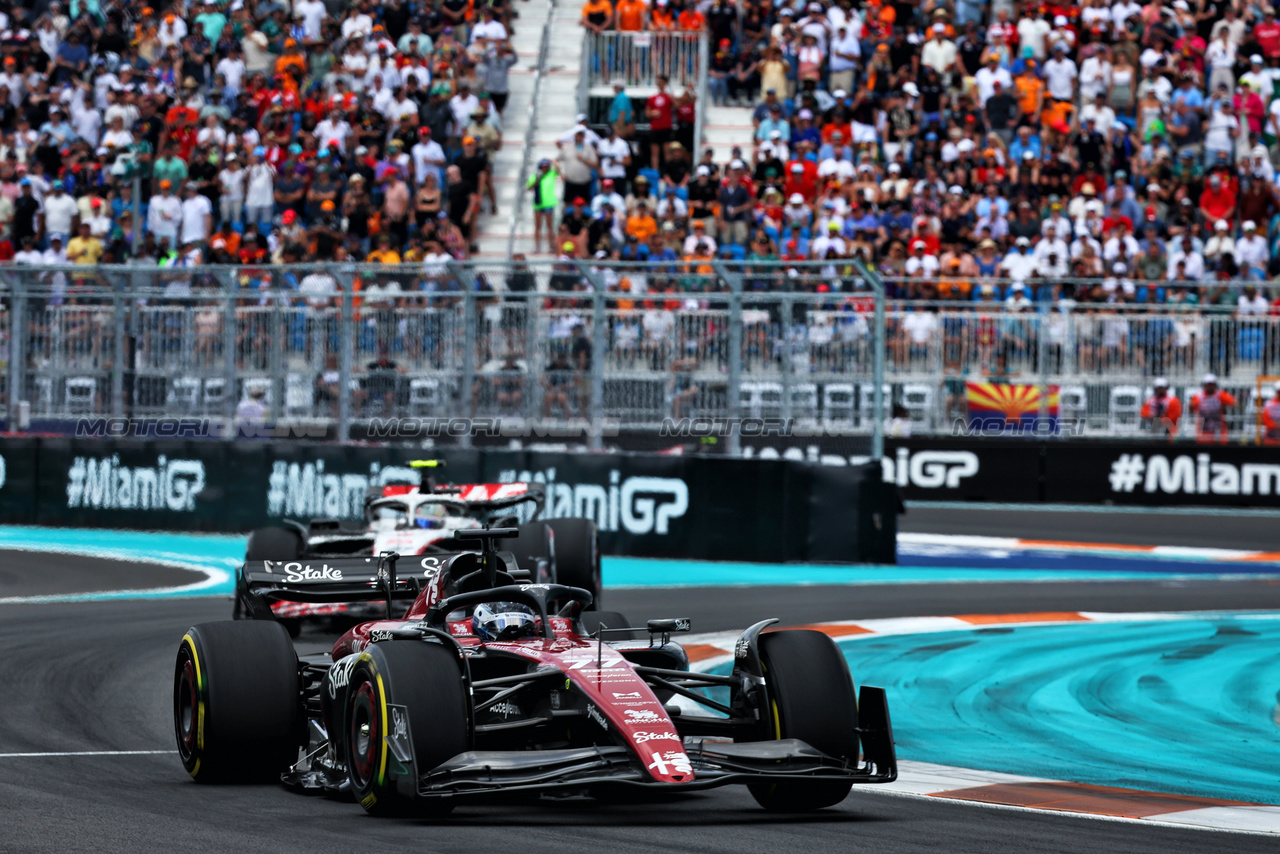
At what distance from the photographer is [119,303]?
21125mm

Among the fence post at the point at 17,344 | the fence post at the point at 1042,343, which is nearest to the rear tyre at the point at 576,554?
the fence post at the point at 17,344

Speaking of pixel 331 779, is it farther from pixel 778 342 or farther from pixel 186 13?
pixel 186 13

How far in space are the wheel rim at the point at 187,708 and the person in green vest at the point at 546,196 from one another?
797 inches

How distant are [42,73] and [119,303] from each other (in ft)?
44.9

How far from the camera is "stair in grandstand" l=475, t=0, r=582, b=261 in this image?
29.0 metres

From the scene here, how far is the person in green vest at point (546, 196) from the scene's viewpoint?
2798 cm

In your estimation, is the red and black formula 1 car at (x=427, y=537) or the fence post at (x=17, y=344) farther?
the fence post at (x=17, y=344)

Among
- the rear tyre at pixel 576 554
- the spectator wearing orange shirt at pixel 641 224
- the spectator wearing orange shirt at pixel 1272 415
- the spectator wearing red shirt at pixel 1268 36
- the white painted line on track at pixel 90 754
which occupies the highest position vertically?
the spectator wearing red shirt at pixel 1268 36

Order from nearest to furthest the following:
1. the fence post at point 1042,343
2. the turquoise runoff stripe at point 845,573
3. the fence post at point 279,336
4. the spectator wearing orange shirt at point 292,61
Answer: the turquoise runoff stripe at point 845,573
the fence post at point 279,336
the fence post at point 1042,343
the spectator wearing orange shirt at point 292,61

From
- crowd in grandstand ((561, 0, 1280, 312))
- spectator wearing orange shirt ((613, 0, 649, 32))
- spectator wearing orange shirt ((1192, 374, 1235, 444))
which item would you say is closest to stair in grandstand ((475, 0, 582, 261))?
spectator wearing orange shirt ((613, 0, 649, 32))

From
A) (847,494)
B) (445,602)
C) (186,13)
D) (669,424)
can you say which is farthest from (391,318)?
(186,13)

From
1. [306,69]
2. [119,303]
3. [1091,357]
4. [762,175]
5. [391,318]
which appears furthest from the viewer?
[306,69]

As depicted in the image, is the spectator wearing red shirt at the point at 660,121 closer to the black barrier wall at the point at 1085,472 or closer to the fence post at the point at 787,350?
the black barrier wall at the point at 1085,472

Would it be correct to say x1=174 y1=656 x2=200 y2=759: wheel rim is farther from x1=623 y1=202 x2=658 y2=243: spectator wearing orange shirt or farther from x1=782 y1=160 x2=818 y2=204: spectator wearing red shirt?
x1=782 y1=160 x2=818 y2=204: spectator wearing red shirt
